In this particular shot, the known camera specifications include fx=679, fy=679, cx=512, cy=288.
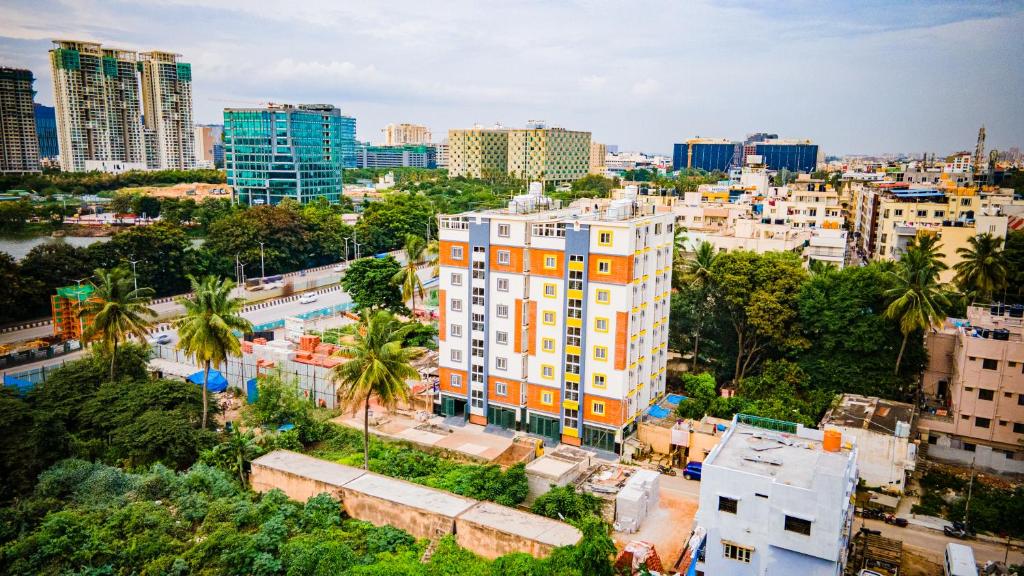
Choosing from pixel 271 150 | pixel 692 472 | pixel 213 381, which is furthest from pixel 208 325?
pixel 271 150

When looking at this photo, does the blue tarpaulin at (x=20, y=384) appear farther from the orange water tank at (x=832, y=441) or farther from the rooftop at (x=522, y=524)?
the orange water tank at (x=832, y=441)

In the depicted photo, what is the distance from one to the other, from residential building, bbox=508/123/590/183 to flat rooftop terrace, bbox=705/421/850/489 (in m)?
124

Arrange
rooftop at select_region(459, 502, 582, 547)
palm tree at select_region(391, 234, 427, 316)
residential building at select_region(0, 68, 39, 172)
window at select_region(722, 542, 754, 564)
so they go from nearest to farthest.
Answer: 1. window at select_region(722, 542, 754, 564)
2. rooftop at select_region(459, 502, 582, 547)
3. palm tree at select_region(391, 234, 427, 316)
4. residential building at select_region(0, 68, 39, 172)

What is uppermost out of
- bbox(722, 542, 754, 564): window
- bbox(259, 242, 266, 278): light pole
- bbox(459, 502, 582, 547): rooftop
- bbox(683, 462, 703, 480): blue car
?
bbox(259, 242, 266, 278): light pole

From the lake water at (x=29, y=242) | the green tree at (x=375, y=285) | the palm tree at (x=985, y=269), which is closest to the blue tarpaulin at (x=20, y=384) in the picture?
the green tree at (x=375, y=285)

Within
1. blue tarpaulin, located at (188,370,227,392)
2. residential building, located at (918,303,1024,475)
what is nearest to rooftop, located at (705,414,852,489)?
residential building, located at (918,303,1024,475)

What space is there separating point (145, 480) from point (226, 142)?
90620 millimetres

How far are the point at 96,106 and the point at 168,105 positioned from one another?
80.9 ft

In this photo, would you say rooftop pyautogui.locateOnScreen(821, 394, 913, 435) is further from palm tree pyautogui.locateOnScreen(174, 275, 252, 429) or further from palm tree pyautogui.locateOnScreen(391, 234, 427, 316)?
palm tree pyautogui.locateOnScreen(391, 234, 427, 316)

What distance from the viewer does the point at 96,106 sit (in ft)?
394

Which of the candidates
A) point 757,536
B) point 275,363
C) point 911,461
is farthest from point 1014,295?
point 275,363

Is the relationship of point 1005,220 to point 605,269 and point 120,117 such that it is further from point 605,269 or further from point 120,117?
point 120,117

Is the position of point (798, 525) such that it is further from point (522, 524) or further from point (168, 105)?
point (168, 105)

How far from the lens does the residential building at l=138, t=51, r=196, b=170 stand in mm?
140000
